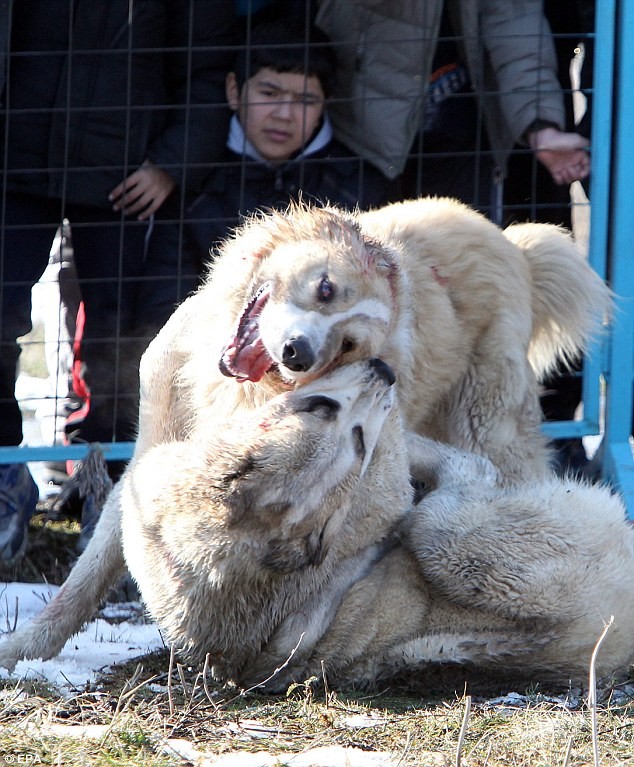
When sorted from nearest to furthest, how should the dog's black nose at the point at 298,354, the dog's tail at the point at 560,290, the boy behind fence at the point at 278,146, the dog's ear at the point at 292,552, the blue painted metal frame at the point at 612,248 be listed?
1. the dog's ear at the point at 292,552
2. the dog's black nose at the point at 298,354
3. the dog's tail at the point at 560,290
4. the blue painted metal frame at the point at 612,248
5. the boy behind fence at the point at 278,146

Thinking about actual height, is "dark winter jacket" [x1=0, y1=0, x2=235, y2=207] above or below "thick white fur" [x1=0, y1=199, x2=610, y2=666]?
above

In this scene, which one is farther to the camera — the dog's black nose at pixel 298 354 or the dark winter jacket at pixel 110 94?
the dark winter jacket at pixel 110 94

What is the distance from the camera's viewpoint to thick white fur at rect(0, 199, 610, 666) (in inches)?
144

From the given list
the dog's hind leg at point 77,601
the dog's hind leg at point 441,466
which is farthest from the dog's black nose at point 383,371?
the dog's hind leg at point 77,601

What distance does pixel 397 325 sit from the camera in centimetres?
392

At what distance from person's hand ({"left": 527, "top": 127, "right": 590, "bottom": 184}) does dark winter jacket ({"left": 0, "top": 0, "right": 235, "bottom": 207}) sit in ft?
4.77

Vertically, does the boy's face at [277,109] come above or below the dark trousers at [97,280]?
above

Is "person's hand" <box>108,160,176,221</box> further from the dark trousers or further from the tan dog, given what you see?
the tan dog

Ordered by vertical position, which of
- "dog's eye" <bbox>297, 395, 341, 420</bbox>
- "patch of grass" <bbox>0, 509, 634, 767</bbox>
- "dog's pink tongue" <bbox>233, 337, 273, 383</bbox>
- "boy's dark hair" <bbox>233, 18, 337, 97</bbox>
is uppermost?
"boy's dark hair" <bbox>233, 18, 337, 97</bbox>

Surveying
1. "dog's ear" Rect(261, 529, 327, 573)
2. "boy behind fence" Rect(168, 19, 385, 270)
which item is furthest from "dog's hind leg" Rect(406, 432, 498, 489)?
"boy behind fence" Rect(168, 19, 385, 270)

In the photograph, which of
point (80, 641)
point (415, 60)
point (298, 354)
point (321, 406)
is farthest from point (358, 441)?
point (415, 60)

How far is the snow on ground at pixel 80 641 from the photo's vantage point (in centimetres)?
362

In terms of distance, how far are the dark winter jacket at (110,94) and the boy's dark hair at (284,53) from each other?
133 mm

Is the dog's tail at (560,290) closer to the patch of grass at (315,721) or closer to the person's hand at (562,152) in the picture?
the person's hand at (562,152)
